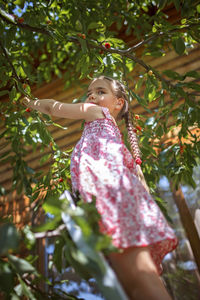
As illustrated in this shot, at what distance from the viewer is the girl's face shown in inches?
56.5

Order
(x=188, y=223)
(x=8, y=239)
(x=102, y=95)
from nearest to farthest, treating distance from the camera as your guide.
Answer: (x=8, y=239)
(x=102, y=95)
(x=188, y=223)

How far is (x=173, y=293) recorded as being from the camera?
5.99 ft

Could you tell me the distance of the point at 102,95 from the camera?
145 centimetres

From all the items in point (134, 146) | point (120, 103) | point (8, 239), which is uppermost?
point (120, 103)

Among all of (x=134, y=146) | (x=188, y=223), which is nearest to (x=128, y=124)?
(x=134, y=146)

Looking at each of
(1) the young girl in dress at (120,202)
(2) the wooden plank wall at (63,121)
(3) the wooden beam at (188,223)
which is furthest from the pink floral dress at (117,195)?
(2) the wooden plank wall at (63,121)

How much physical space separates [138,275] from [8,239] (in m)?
0.44

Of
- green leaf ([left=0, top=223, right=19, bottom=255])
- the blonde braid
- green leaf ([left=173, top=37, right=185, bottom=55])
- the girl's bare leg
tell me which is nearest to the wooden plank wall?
the blonde braid

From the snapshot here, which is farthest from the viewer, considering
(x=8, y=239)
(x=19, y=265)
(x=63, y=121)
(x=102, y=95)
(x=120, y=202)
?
(x=63, y=121)

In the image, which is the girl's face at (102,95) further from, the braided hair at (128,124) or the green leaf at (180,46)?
the green leaf at (180,46)

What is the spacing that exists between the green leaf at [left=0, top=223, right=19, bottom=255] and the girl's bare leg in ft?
1.26

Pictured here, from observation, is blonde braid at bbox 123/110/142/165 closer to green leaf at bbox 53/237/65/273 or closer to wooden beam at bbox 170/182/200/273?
green leaf at bbox 53/237/65/273

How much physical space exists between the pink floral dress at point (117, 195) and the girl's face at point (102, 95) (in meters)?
0.23

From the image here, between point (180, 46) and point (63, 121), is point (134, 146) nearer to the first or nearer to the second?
point (180, 46)
